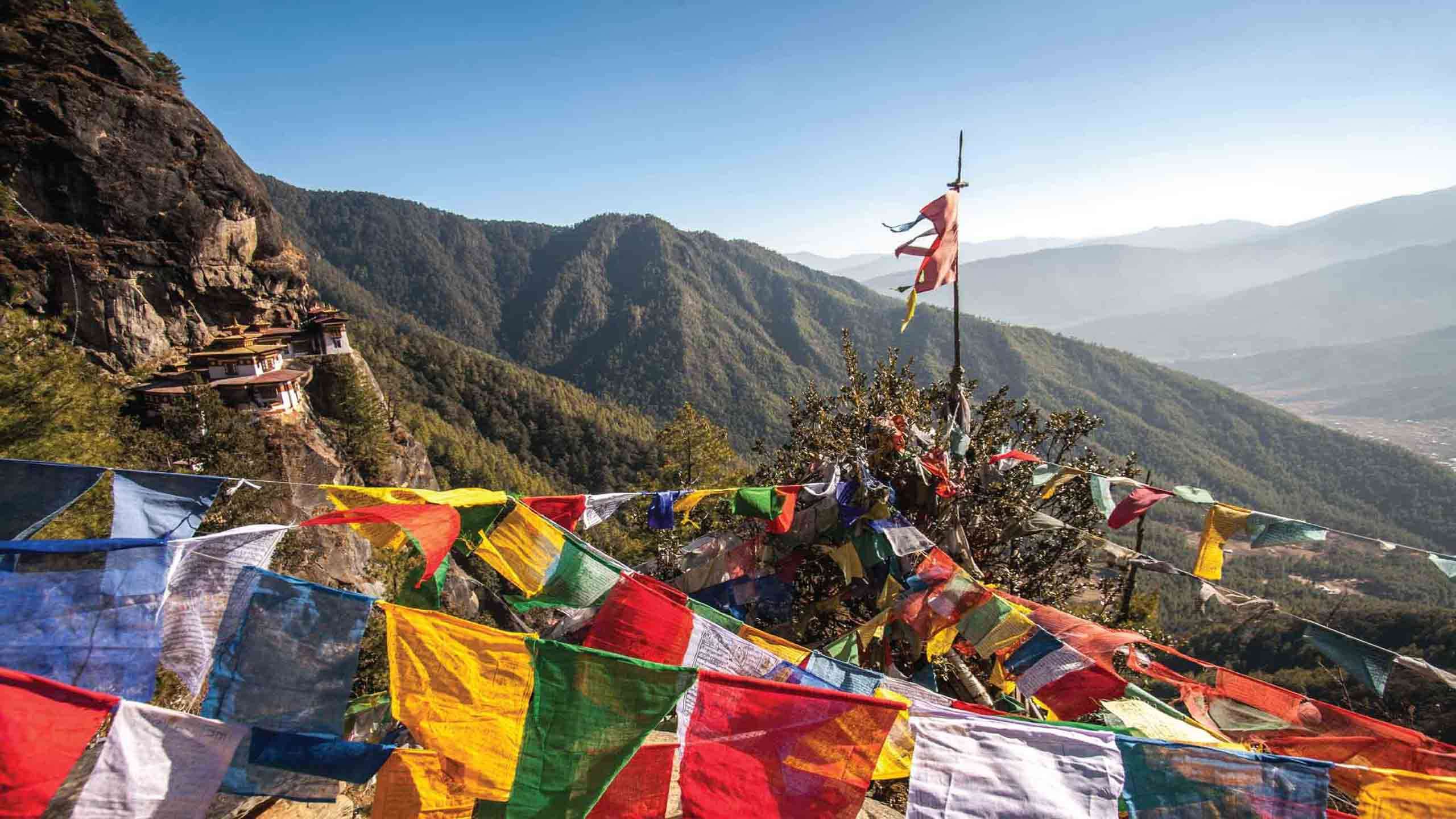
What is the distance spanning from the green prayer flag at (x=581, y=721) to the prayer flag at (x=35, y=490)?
17.7ft

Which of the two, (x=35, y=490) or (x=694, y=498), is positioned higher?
(x=35, y=490)

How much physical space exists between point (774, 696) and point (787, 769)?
0.44m

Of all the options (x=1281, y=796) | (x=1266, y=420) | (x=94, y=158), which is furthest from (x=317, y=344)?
(x=1266, y=420)

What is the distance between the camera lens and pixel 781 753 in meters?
3.83

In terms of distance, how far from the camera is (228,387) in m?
27.1

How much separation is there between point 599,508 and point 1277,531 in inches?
306

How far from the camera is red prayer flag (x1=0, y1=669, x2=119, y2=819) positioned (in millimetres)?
3188

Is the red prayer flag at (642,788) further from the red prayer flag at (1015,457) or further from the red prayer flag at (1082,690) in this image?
the red prayer flag at (1015,457)

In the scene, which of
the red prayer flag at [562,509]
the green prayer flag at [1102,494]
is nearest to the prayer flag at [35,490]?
the red prayer flag at [562,509]

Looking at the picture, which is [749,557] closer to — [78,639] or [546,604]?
[546,604]

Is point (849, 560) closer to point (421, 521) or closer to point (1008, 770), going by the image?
point (1008, 770)

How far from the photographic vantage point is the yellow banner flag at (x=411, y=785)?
448 centimetres

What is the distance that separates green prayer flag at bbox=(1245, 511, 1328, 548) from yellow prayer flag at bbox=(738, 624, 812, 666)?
527 centimetres

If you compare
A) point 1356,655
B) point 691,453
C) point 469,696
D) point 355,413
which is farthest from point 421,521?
point 355,413
